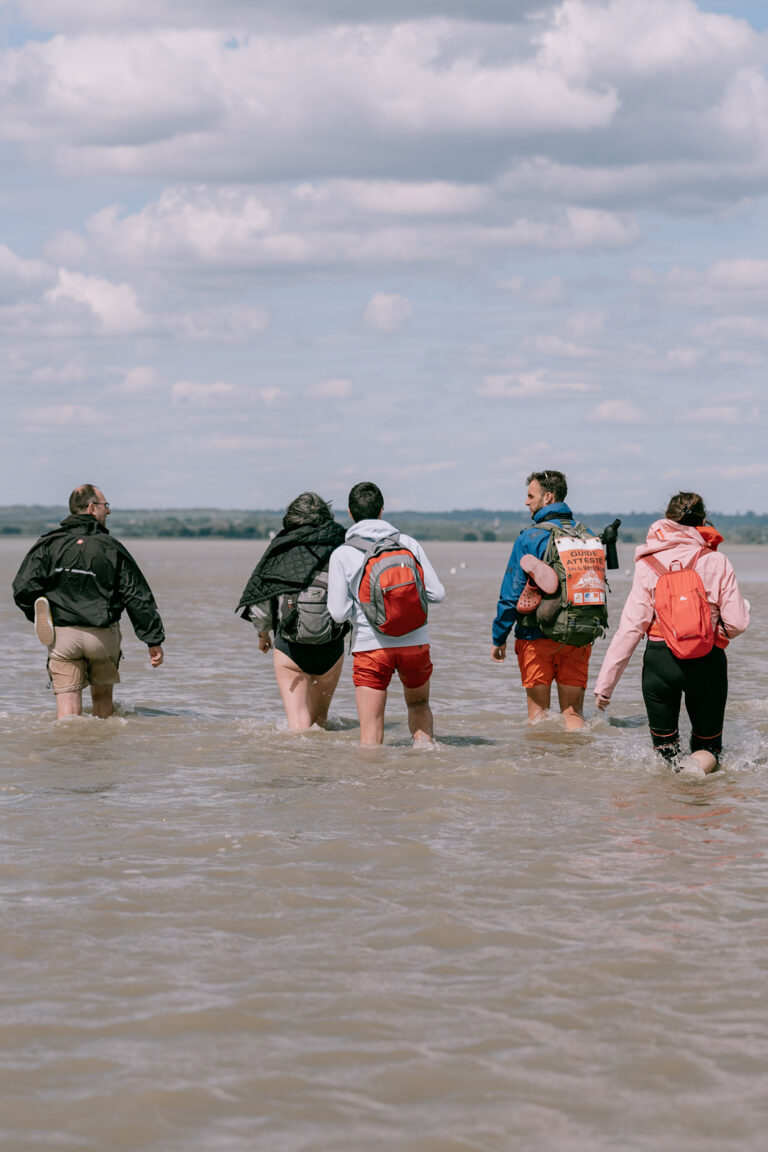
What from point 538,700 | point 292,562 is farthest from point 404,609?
point 538,700

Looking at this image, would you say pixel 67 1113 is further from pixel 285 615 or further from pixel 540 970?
pixel 285 615

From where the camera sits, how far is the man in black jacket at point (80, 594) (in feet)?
32.4

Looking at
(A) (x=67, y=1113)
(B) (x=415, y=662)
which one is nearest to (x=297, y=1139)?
(A) (x=67, y=1113)

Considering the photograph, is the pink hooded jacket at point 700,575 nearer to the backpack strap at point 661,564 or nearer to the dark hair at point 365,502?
→ the backpack strap at point 661,564

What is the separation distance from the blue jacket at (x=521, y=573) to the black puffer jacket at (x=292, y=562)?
1.33 meters

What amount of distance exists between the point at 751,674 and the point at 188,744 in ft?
26.8

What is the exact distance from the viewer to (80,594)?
991 cm

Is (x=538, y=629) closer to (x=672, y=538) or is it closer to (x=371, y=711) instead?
(x=371, y=711)

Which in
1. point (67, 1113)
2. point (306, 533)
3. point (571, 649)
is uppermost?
point (306, 533)

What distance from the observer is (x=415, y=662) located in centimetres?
841

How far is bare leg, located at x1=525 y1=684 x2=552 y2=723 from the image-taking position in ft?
33.0

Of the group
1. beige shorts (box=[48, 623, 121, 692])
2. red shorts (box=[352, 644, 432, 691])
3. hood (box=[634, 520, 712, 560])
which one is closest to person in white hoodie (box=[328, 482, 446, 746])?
red shorts (box=[352, 644, 432, 691])

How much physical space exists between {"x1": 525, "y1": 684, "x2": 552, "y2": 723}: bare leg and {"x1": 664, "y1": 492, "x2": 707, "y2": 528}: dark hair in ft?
8.22

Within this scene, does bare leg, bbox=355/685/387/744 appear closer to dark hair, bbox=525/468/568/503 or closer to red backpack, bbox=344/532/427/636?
red backpack, bbox=344/532/427/636
